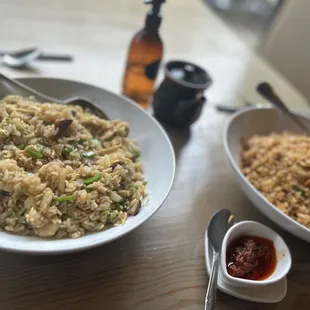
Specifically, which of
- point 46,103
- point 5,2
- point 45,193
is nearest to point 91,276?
point 45,193

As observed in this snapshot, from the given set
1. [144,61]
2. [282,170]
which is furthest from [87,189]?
[144,61]

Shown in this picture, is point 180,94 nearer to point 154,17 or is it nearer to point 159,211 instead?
point 154,17

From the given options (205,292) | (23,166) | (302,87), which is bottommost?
(302,87)

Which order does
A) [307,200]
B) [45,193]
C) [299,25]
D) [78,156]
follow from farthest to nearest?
[299,25] < [307,200] < [78,156] < [45,193]

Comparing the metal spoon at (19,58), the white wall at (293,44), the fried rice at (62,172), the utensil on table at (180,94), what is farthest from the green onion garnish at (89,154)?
the white wall at (293,44)

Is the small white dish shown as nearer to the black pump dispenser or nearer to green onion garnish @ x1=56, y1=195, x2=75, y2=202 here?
green onion garnish @ x1=56, y1=195, x2=75, y2=202

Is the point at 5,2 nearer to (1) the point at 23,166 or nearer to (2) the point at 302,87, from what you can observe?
(1) the point at 23,166
